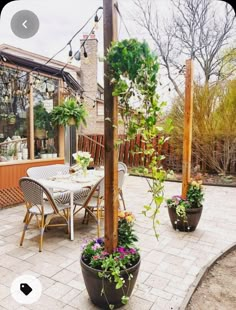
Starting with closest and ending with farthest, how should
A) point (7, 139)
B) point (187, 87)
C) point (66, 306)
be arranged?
point (66, 306) < point (187, 87) < point (7, 139)

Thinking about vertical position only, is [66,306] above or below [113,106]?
below

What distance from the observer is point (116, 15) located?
164 centimetres

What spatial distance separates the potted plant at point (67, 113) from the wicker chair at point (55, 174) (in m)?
1.30

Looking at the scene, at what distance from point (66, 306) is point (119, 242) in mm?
607

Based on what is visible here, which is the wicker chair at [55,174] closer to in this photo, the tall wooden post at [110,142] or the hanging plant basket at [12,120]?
the hanging plant basket at [12,120]

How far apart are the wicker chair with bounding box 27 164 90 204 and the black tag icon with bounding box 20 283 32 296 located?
50.8 inches

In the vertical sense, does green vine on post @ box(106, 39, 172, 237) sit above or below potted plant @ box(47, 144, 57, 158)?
above

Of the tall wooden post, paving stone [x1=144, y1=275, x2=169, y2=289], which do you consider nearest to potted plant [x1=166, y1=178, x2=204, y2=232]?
paving stone [x1=144, y1=275, x2=169, y2=289]

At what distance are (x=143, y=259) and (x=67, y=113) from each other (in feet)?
11.3

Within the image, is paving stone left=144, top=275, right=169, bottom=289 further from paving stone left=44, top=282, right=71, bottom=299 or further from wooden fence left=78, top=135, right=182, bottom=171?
wooden fence left=78, top=135, right=182, bottom=171

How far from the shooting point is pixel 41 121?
5.18m

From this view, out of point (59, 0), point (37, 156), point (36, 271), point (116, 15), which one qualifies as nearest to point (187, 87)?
point (116, 15)

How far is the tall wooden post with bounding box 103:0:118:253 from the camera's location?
1.62 meters

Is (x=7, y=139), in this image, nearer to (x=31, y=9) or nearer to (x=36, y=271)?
(x=36, y=271)
